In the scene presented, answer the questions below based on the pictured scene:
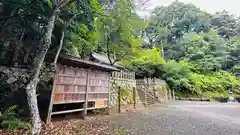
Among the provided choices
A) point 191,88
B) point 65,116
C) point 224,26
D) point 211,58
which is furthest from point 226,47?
point 65,116

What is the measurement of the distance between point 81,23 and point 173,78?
685 inches

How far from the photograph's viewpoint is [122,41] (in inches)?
518

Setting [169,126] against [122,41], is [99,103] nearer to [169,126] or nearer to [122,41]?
[169,126]

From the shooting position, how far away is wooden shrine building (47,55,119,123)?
6.24 metres

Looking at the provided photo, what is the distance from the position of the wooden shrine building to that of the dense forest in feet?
2.95

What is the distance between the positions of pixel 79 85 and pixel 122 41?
6.84 meters

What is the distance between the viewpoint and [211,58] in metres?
26.6

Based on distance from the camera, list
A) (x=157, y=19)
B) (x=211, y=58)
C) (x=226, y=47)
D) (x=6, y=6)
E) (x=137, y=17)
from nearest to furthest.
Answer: (x=6, y=6), (x=137, y=17), (x=211, y=58), (x=226, y=47), (x=157, y=19)

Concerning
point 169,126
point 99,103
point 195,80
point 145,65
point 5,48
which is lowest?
point 169,126

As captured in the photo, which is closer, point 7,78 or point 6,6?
point 6,6

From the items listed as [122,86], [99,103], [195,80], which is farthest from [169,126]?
[195,80]

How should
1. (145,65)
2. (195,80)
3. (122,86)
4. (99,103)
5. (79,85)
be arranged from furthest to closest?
(195,80) < (145,65) < (122,86) < (99,103) < (79,85)

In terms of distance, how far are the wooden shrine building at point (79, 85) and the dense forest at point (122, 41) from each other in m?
0.90

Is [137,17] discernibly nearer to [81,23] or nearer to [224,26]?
[81,23]
